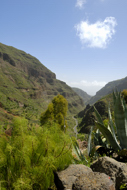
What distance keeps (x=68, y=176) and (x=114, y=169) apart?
3.00ft

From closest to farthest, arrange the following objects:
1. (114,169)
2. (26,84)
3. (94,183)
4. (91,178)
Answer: (94,183) < (91,178) < (114,169) < (26,84)

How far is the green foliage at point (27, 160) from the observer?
155 cm

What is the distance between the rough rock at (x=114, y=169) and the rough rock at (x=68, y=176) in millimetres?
470

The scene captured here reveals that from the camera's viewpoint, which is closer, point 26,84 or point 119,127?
point 119,127

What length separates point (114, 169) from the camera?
2.30 meters

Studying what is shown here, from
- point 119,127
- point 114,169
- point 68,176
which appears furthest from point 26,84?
point 68,176

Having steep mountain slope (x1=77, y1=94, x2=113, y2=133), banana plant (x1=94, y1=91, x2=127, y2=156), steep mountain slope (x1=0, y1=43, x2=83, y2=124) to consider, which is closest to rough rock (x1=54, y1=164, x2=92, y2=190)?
banana plant (x1=94, y1=91, x2=127, y2=156)

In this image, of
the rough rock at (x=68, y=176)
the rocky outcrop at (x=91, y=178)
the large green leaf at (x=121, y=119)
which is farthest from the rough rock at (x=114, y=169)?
the large green leaf at (x=121, y=119)

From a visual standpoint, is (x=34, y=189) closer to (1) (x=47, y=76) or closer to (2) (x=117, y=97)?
(2) (x=117, y=97)

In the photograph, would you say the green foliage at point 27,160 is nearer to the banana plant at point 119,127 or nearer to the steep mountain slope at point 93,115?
the banana plant at point 119,127

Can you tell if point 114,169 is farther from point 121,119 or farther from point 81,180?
point 121,119

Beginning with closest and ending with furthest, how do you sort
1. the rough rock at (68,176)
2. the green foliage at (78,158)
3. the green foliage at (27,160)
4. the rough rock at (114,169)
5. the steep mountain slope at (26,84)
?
the green foliage at (27,160) → the rough rock at (68,176) → the rough rock at (114,169) → the green foliage at (78,158) → the steep mountain slope at (26,84)

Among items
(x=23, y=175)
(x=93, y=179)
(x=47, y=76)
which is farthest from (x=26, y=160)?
(x=47, y=76)

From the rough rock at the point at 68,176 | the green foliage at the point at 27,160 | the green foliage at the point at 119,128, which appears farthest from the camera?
the green foliage at the point at 119,128
